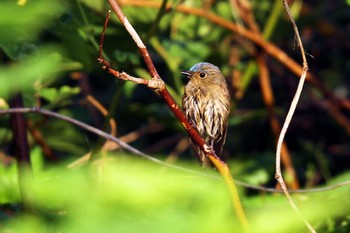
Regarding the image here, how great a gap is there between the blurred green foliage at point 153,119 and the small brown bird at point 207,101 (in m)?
0.33

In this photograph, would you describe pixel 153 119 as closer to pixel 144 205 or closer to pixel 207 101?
pixel 207 101

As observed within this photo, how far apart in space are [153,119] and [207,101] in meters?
1.11

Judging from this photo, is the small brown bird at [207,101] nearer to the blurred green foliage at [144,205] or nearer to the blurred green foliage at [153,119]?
the blurred green foliage at [153,119]

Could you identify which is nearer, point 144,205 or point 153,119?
point 144,205

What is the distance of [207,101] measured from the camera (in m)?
3.10

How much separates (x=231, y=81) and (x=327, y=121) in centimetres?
101

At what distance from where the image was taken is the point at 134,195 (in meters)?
1.09

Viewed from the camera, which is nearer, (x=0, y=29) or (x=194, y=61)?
(x=0, y=29)

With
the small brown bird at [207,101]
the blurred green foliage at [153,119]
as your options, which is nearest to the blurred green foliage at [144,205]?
the blurred green foliage at [153,119]

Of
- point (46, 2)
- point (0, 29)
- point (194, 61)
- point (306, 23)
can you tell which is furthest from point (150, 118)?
point (0, 29)

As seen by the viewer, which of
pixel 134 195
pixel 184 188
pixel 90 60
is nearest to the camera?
pixel 134 195

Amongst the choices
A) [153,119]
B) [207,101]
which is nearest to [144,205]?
[207,101]

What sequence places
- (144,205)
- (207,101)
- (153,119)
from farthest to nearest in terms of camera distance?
1. (153,119)
2. (207,101)
3. (144,205)

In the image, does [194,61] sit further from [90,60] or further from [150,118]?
[90,60]
